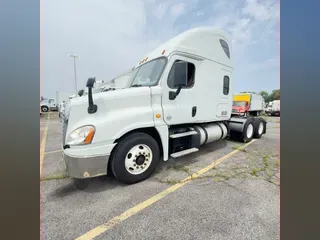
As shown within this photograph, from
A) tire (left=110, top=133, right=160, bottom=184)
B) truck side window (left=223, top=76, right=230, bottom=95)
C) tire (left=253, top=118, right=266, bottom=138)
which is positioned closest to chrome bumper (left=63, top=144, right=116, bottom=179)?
tire (left=110, top=133, right=160, bottom=184)

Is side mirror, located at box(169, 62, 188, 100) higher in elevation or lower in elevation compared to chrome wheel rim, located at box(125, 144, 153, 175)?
higher

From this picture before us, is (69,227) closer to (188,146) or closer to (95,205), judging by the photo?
(95,205)

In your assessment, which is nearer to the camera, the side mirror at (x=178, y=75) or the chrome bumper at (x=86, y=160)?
the chrome bumper at (x=86, y=160)

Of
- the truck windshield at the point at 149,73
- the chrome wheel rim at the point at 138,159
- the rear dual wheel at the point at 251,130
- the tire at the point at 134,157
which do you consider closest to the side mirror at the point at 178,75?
the truck windshield at the point at 149,73

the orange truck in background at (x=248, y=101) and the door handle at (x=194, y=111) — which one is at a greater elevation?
the orange truck in background at (x=248, y=101)

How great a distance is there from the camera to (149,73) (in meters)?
3.45

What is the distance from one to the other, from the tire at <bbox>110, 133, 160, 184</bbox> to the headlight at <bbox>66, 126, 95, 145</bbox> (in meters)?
0.49

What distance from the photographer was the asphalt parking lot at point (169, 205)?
172 cm

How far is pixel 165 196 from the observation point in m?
2.39

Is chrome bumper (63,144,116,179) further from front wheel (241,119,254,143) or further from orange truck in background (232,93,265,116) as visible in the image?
orange truck in background (232,93,265,116)

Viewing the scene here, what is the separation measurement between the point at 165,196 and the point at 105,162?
1.09m

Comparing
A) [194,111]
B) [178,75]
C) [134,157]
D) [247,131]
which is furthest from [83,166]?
[247,131]

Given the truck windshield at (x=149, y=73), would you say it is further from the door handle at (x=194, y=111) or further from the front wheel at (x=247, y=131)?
the front wheel at (x=247, y=131)

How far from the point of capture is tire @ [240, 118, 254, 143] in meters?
5.64
